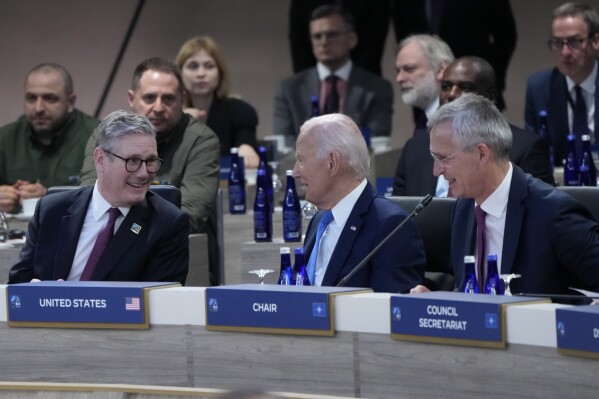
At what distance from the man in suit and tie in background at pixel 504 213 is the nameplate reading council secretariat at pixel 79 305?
0.98m

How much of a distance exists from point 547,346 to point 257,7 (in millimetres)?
6821

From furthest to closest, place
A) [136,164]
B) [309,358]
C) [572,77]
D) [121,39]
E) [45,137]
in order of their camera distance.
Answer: [121,39]
[572,77]
[45,137]
[136,164]
[309,358]

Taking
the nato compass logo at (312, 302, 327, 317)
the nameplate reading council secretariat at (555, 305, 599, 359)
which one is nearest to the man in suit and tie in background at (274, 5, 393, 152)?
the nato compass logo at (312, 302, 327, 317)

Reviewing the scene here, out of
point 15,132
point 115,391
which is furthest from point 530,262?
point 15,132

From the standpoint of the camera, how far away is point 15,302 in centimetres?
303

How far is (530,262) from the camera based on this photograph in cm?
350

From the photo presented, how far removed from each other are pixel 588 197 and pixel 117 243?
133 cm

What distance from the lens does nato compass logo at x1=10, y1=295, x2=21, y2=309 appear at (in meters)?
3.02

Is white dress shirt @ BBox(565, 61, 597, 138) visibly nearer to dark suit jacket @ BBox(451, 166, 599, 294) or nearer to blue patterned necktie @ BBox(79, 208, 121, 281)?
dark suit jacket @ BBox(451, 166, 599, 294)

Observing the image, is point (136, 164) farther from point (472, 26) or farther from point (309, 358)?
point (472, 26)

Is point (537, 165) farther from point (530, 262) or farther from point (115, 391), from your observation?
point (115, 391)

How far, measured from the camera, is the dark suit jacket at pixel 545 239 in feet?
11.2

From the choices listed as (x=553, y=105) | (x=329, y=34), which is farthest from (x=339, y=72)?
(x=553, y=105)

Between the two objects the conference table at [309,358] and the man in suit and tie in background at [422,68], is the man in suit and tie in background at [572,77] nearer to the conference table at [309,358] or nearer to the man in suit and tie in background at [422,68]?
the man in suit and tie in background at [422,68]
